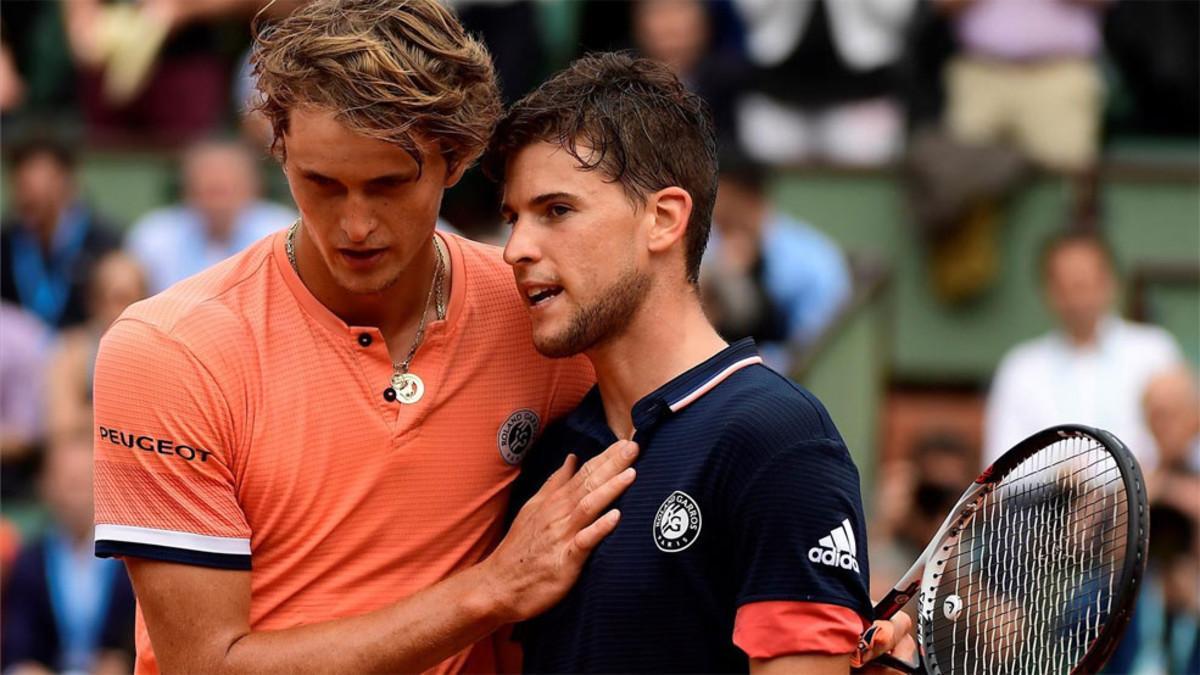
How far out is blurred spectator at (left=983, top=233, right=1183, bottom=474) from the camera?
27.1 feet

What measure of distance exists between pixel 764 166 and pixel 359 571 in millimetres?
5302

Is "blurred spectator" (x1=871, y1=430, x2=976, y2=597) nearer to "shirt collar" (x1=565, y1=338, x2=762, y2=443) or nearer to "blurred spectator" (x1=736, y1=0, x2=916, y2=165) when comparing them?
"blurred spectator" (x1=736, y1=0, x2=916, y2=165)

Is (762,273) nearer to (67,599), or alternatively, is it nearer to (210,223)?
(210,223)

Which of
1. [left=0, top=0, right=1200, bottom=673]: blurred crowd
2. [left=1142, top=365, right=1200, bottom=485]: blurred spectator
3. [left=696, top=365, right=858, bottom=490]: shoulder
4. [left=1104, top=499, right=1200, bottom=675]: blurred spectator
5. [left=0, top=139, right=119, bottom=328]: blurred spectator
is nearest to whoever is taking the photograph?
[left=696, top=365, right=858, bottom=490]: shoulder

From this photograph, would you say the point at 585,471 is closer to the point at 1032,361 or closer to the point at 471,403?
the point at 471,403

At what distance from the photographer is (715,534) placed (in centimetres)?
356

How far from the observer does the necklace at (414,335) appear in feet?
12.6

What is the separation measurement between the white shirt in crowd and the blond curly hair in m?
4.95

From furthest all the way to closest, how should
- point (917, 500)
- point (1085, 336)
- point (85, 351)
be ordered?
point (85, 351) → point (1085, 336) → point (917, 500)

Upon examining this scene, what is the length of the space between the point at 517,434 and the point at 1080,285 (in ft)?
16.3

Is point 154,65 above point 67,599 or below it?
above

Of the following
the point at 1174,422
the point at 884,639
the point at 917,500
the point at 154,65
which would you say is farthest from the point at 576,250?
the point at 154,65

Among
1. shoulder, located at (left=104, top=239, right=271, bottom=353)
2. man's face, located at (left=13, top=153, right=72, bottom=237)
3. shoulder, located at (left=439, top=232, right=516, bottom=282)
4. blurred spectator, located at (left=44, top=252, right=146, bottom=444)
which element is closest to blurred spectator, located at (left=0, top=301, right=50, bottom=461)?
blurred spectator, located at (left=44, top=252, right=146, bottom=444)

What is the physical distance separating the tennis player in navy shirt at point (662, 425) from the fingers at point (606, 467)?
0.10ft
